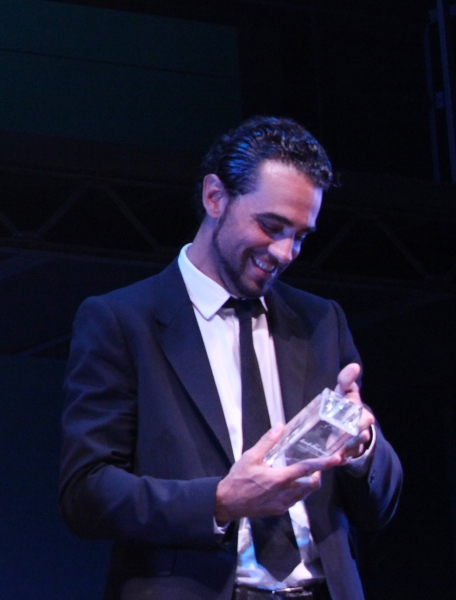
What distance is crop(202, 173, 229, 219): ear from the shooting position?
67.7 inches

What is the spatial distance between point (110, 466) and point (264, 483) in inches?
10.5

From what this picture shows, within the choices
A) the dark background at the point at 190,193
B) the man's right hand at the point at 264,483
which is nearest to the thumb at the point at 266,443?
the man's right hand at the point at 264,483

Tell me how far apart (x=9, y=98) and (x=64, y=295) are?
162cm

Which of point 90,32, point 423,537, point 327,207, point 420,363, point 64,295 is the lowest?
point 423,537

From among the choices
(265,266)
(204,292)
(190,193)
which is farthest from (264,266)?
(190,193)

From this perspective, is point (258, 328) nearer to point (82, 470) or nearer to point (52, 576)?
point (82, 470)

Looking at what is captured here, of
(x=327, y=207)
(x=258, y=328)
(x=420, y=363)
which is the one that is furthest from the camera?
(x=420, y=363)

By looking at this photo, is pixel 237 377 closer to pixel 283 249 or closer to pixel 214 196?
pixel 283 249

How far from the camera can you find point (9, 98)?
6785mm

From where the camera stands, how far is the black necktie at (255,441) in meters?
1.40

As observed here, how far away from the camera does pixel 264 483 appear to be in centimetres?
129

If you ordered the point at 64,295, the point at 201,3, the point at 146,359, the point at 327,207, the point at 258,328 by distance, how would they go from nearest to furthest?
the point at 146,359, the point at 258,328, the point at 327,207, the point at 64,295, the point at 201,3

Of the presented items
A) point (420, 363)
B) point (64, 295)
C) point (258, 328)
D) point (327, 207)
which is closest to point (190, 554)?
point (258, 328)

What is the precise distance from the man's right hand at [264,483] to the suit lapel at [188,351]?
11 centimetres
